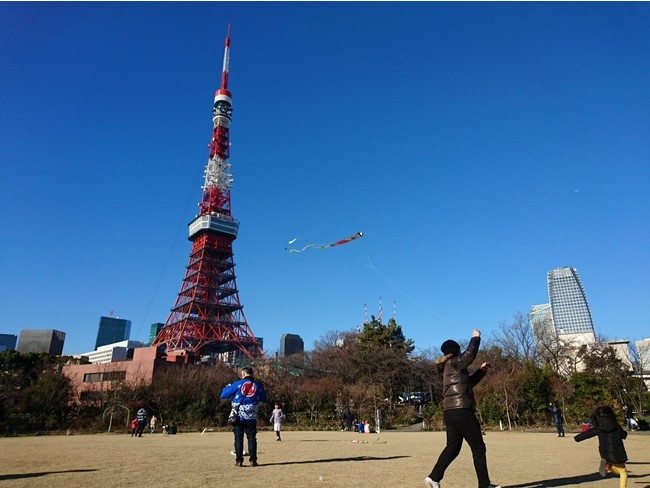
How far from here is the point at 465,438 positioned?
4.96 metres

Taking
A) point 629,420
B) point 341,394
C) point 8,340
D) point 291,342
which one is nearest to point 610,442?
point 629,420

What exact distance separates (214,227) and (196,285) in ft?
34.8

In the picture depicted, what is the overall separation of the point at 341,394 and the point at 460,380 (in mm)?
29343

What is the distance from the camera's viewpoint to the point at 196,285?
6812cm

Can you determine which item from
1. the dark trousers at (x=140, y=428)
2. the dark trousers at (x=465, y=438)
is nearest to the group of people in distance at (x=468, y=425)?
the dark trousers at (x=465, y=438)

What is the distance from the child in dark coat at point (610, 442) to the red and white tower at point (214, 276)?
190ft

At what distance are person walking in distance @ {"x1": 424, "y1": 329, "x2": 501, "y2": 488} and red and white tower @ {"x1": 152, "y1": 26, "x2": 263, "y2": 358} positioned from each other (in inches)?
2279

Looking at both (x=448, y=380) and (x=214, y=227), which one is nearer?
(x=448, y=380)

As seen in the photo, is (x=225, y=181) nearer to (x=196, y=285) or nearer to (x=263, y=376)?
(x=196, y=285)

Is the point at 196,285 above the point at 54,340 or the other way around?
above

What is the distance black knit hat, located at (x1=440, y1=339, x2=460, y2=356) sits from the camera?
5.32m

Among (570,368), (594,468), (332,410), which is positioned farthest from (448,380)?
(570,368)

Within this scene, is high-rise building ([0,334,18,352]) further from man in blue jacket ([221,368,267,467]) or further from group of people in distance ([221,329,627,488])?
group of people in distance ([221,329,627,488])

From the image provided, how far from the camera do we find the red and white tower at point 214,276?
65812 mm
